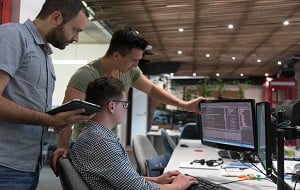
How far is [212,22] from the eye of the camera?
19.3ft

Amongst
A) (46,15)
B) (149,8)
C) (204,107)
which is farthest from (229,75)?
(46,15)

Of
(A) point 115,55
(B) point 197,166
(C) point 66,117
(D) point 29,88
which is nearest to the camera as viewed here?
(C) point 66,117

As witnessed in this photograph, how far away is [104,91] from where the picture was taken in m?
1.53

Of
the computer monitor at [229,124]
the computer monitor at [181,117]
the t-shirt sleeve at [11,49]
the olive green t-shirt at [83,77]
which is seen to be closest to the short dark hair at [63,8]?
the t-shirt sleeve at [11,49]

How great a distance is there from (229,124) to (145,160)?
2.93 ft

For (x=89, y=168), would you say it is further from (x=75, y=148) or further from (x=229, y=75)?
(x=229, y=75)

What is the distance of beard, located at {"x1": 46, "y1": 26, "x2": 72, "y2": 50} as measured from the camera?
1568 millimetres

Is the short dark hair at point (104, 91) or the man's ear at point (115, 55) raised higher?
the man's ear at point (115, 55)

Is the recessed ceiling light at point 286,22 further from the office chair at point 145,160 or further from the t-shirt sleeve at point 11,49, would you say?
the t-shirt sleeve at point 11,49

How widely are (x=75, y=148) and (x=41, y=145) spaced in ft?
0.76

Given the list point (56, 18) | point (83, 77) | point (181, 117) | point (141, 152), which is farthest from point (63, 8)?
point (181, 117)

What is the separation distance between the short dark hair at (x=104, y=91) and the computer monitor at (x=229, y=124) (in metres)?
0.86

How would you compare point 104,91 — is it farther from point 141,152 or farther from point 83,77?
point 141,152

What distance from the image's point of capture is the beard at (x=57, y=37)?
1568 mm
